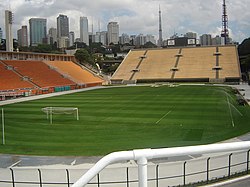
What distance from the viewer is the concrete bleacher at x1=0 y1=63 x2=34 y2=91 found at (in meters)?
58.1

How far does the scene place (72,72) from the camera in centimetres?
8431

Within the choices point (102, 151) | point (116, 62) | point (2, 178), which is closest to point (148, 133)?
point (102, 151)

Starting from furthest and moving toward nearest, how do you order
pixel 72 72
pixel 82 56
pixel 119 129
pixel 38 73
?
1. pixel 82 56
2. pixel 72 72
3. pixel 38 73
4. pixel 119 129

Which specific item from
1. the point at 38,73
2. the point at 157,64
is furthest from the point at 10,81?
the point at 157,64

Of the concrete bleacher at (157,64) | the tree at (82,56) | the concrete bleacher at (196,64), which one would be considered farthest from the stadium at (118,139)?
the tree at (82,56)

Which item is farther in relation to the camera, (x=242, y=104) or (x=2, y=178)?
(x=242, y=104)

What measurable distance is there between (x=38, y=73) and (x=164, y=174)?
65.6 meters

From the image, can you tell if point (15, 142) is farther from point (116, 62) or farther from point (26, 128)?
point (116, 62)

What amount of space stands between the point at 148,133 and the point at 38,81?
1928 inches

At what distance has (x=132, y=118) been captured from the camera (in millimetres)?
27875

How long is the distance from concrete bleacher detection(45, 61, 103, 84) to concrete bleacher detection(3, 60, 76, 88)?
3097mm

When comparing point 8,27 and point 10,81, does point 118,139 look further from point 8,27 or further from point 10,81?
point 8,27

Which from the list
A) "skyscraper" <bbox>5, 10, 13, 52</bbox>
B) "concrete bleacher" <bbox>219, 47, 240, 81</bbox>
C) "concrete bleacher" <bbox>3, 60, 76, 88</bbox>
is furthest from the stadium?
"concrete bleacher" <bbox>219, 47, 240, 81</bbox>

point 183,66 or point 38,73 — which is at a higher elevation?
point 183,66
